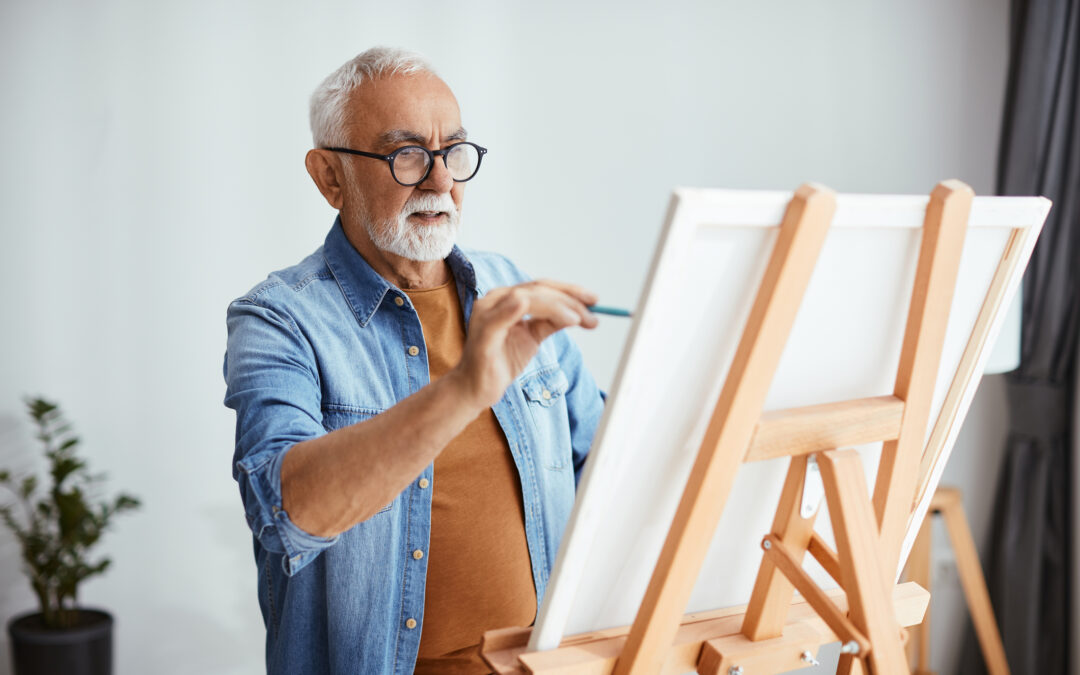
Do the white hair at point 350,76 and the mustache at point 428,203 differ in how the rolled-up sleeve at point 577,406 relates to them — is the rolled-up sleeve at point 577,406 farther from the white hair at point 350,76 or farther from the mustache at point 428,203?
the white hair at point 350,76

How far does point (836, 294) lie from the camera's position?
0.95 meters

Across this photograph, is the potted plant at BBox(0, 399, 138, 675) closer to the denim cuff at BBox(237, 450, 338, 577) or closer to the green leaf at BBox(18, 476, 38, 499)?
the green leaf at BBox(18, 476, 38, 499)

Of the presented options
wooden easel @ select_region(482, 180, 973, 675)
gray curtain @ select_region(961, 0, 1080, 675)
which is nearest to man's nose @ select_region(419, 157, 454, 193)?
wooden easel @ select_region(482, 180, 973, 675)

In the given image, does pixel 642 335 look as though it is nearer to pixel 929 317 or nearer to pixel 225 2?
pixel 929 317

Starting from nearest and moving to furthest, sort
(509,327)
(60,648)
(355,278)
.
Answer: (509,327), (355,278), (60,648)

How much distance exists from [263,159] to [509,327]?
2.00 m

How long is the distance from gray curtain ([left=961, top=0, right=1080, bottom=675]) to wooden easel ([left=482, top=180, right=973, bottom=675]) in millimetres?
2075

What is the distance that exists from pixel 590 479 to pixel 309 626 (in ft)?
2.06

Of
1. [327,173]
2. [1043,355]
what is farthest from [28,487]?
[1043,355]

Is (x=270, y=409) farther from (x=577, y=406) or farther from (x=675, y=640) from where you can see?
(x=577, y=406)

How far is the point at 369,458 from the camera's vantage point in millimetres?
936

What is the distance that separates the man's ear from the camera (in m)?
1.41

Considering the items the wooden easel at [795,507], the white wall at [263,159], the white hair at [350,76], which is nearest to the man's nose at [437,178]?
the white hair at [350,76]

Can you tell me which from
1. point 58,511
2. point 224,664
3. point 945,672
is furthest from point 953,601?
point 58,511
